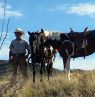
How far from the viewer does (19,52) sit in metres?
14.1

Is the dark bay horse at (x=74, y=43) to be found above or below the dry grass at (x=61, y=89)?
above

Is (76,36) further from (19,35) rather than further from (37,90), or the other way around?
(37,90)

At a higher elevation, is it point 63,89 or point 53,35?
point 53,35

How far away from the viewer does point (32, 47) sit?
15.3m

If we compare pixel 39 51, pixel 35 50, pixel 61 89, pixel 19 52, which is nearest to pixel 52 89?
pixel 61 89

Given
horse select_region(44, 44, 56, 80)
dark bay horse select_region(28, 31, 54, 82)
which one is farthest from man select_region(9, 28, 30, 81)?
horse select_region(44, 44, 56, 80)

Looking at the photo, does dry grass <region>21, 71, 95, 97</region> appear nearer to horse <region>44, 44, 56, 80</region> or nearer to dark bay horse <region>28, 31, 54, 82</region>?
dark bay horse <region>28, 31, 54, 82</region>

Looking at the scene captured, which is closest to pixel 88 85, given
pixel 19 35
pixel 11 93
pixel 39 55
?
pixel 11 93

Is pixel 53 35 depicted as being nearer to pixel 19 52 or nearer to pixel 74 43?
pixel 74 43

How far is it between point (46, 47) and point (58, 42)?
58 centimetres

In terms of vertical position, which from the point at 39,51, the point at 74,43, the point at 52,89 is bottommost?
the point at 52,89

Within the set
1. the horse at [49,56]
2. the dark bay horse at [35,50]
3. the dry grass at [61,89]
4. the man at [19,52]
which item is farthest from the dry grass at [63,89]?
the horse at [49,56]

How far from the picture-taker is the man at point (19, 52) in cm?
1400

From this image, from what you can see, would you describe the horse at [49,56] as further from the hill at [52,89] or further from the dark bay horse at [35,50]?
the hill at [52,89]
